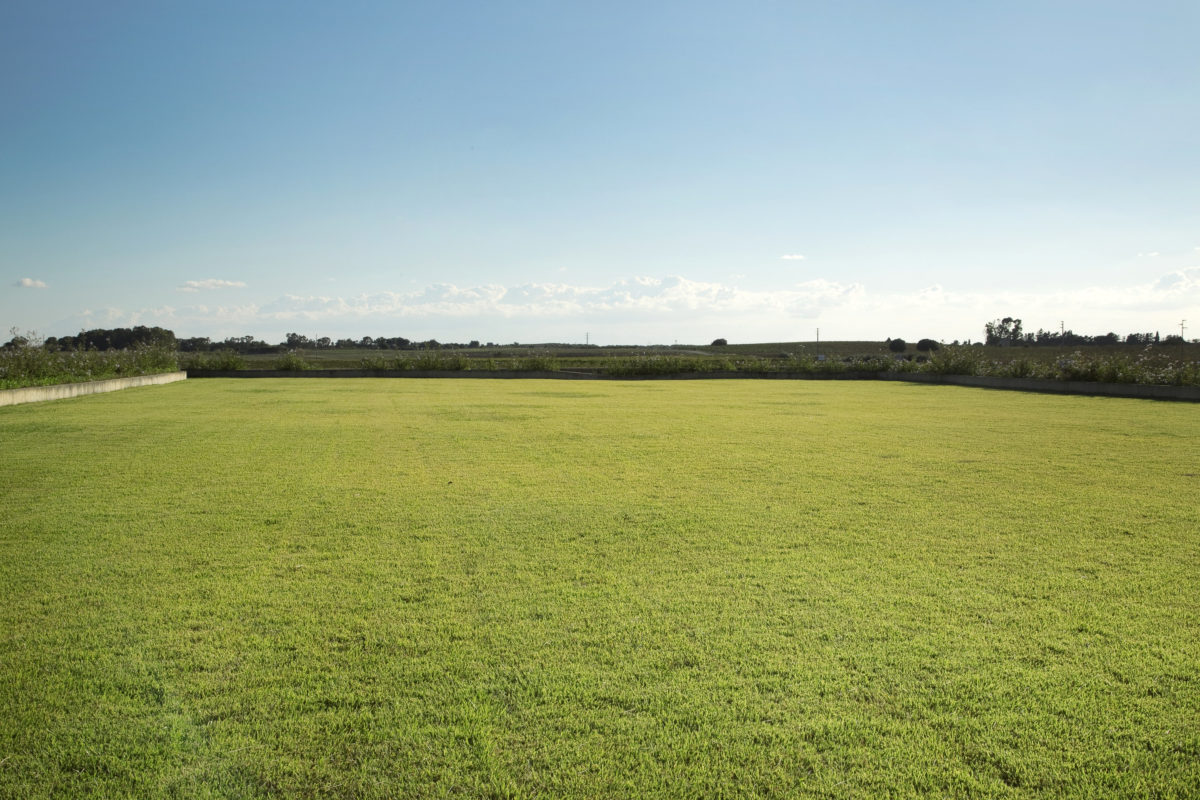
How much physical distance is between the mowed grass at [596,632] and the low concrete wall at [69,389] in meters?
8.33

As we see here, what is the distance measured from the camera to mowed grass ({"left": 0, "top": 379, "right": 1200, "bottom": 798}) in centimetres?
202

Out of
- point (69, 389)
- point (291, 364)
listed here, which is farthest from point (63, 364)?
point (291, 364)

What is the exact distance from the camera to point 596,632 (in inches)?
111

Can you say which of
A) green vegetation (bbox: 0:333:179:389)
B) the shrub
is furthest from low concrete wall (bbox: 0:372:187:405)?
the shrub

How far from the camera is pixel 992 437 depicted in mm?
8922

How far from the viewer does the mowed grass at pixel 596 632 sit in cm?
202

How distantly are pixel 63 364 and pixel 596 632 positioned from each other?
1958 cm

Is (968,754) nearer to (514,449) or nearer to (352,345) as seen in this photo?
(514,449)

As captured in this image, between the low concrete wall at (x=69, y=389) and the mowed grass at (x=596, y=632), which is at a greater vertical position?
the low concrete wall at (x=69, y=389)

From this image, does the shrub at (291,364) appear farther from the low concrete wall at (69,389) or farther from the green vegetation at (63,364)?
the low concrete wall at (69,389)

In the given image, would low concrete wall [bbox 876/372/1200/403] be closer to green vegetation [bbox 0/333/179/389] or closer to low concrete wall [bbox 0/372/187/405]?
low concrete wall [bbox 0/372/187/405]

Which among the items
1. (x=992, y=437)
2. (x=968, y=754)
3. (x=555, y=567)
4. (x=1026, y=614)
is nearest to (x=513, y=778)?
(x=968, y=754)

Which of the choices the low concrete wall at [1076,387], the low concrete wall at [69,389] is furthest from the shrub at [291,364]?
the low concrete wall at [1076,387]

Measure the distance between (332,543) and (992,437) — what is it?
27.2 ft
